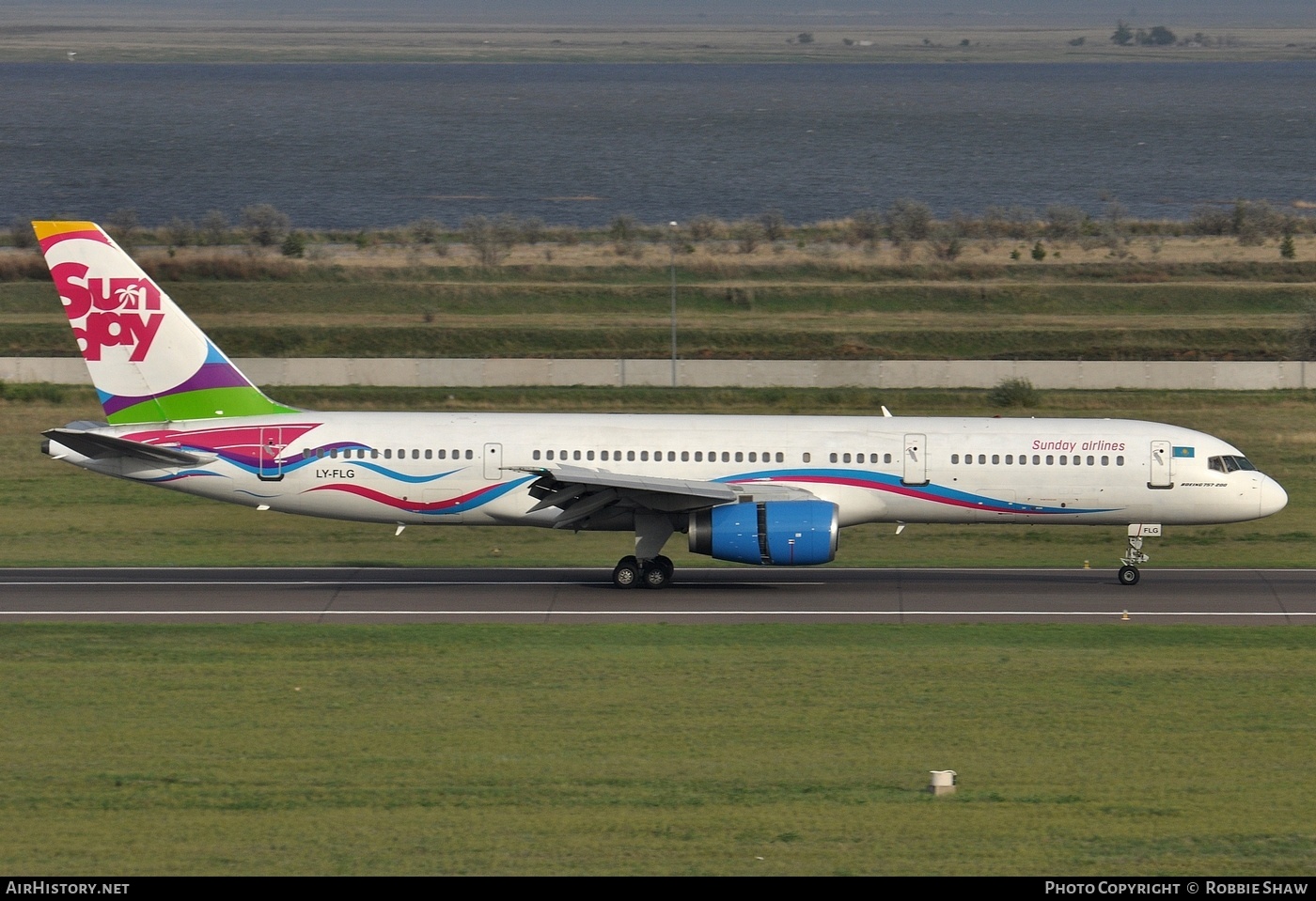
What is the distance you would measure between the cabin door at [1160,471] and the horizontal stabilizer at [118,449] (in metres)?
21.0

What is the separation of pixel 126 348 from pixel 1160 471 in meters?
23.5

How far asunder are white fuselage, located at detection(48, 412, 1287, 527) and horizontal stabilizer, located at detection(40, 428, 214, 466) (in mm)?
189

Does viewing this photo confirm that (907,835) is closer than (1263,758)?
Yes

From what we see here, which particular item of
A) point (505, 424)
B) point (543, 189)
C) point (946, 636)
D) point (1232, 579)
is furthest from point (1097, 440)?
point (543, 189)

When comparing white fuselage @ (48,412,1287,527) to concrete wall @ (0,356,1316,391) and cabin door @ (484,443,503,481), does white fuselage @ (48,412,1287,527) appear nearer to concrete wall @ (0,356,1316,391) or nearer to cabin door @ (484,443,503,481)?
cabin door @ (484,443,503,481)

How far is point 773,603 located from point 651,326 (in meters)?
43.5

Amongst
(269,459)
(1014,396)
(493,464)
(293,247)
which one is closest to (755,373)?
(1014,396)

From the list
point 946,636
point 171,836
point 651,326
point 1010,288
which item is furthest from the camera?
point 1010,288

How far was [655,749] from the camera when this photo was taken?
22.9m

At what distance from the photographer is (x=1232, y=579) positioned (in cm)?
3722

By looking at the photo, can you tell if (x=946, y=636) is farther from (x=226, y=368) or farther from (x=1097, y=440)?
(x=226, y=368)

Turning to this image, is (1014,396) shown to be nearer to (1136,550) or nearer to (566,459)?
(1136,550)

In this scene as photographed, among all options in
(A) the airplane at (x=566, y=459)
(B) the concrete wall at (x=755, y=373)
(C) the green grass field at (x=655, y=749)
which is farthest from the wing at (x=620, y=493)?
(B) the concrete wall at (x=755, y=373)

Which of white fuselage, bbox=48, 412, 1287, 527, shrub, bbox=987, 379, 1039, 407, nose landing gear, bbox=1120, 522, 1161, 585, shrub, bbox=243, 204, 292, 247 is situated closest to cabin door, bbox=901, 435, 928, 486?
white fuselage, bbox=48, 412, 1287, 527
